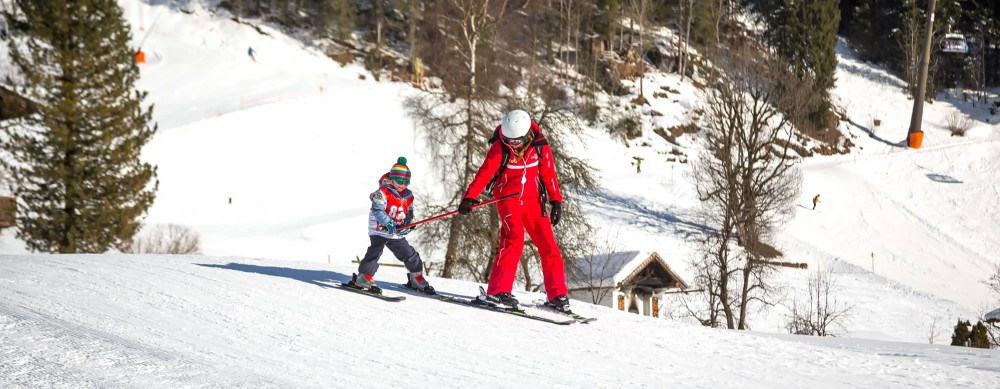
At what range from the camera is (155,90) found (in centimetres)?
4438

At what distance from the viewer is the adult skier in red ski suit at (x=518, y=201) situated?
8289mm

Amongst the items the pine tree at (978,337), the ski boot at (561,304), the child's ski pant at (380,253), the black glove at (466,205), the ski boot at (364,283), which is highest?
the black glove at (466,205)

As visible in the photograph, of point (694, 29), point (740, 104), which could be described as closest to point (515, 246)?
point (740, 104)

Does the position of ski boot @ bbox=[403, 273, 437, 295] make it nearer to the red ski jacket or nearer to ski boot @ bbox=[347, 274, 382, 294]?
ski boot @ bbox=[347, 274, 382, 294]

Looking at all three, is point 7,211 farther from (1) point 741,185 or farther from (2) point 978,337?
(2) point 978,337

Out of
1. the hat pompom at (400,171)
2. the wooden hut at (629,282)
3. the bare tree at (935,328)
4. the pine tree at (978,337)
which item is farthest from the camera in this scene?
the bare tree at (935,328)

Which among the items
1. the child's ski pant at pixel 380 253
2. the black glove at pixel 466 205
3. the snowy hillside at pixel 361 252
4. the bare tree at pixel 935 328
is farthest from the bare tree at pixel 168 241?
the bare tree at pixel 935 328

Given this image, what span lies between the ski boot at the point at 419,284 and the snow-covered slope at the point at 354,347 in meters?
0.45

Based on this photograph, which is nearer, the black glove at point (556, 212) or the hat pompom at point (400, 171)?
the black glove at point (556, 212)

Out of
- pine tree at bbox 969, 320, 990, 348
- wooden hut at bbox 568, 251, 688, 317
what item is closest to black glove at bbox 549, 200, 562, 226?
pine tree at bbox 969, 320, 990, 348

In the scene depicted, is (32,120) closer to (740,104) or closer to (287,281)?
(287,281)

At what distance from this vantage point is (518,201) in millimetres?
8391

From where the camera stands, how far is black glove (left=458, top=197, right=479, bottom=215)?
8006 mm

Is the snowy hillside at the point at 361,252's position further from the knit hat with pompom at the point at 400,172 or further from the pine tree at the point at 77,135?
the pine tree at the point at 77,135
